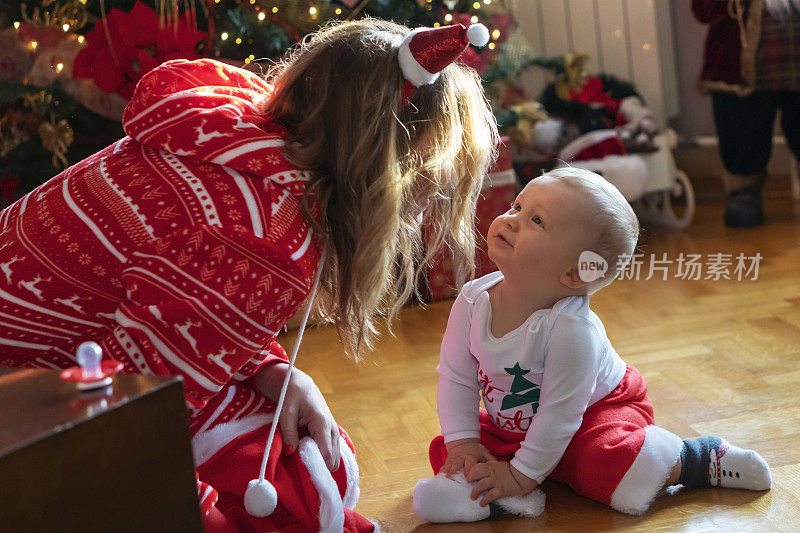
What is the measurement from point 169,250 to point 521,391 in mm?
451

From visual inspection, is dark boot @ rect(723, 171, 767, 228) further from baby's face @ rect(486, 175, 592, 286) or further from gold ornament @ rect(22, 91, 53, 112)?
gold ornament @ rect(22, 91, 53, 112)

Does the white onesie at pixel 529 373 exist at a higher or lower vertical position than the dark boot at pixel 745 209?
higher

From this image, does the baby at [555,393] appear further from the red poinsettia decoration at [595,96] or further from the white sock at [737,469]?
the red poinsettia decoration at [595,96]

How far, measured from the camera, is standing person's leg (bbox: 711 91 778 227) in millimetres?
2230

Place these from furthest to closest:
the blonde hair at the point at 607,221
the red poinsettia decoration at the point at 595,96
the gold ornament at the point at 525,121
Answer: the red poinsettia decoration at the point at 595,96, the gold ornament at the point at 525,121, the blonde hair at the point at 607,221

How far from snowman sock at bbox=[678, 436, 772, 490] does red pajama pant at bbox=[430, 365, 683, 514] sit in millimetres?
21

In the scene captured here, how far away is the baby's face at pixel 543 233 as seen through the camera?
0.99 m

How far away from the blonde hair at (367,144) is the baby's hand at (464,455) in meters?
0.19

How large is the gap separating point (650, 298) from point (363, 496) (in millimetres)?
913

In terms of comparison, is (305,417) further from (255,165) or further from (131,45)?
(131,45)

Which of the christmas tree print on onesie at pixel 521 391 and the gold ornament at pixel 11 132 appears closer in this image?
the christmas tree print on onesie at pixel 521 391

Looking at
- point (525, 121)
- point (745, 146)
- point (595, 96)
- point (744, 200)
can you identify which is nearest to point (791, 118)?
point (745, 146)

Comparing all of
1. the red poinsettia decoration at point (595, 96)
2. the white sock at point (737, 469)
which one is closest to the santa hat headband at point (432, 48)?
the white sock at point (737, 469)

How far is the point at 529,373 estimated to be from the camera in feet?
3.41
